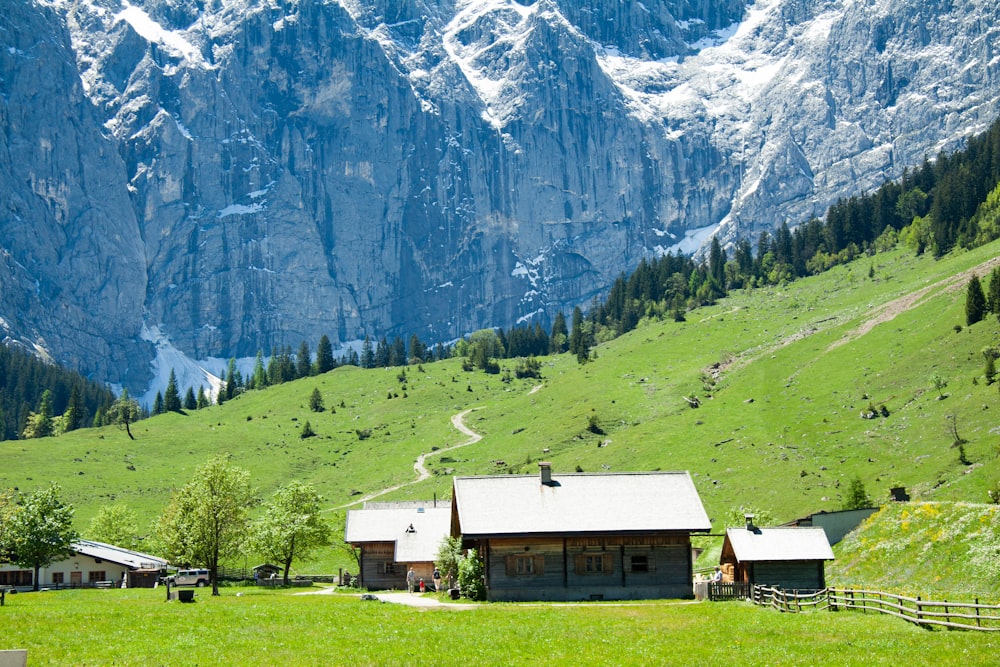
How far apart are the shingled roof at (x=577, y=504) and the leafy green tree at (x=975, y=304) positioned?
69.8 meters

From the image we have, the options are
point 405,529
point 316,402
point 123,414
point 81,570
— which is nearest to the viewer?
point 405,529

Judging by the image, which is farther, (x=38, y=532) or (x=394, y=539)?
(x=394, y=539)

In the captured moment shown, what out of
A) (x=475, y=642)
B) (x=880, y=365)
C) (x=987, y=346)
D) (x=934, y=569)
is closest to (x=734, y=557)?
(x=934, y=569)

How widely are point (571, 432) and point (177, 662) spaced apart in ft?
369

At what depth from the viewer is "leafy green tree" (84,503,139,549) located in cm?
11212

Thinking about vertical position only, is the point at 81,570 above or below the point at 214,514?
below

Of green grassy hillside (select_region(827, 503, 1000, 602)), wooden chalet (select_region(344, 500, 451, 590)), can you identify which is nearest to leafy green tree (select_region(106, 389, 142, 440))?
wooden chalet (select_region(344, 500, 451, 590))

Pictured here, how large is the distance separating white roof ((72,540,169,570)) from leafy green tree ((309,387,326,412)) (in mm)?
98409

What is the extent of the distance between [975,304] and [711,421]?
31.6 m

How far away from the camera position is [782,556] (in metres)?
59.5

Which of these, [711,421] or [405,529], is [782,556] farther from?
[711,421]

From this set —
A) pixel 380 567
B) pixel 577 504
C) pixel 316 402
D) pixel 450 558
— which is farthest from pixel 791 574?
pixel 316 402

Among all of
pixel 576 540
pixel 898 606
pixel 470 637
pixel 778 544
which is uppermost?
pixel 576 540

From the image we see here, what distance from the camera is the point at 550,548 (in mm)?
57688
